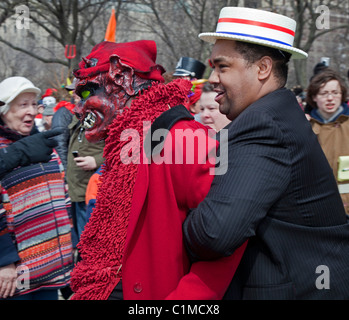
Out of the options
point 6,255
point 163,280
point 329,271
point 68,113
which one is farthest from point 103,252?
point 68,113

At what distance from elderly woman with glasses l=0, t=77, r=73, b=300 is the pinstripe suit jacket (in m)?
1.96

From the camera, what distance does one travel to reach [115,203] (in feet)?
6.70

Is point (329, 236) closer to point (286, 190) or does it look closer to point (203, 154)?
point (286, 190)

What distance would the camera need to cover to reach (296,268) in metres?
1.83

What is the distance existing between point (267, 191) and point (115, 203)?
69cm

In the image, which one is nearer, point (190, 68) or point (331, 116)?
point (331, 116)

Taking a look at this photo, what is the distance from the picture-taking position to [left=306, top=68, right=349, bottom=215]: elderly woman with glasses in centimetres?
448

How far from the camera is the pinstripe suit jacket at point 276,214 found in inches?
65.8

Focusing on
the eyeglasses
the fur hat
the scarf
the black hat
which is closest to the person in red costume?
the scarf

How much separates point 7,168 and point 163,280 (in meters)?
1.90

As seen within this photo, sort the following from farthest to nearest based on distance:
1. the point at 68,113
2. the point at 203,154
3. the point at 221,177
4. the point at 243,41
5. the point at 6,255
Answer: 1. the point at 68,113
2. the point at 6,255
3. the point at 243,41
4. the point at 203,154
5. the point at 221,177

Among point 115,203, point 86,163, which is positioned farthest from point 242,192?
point 86,163

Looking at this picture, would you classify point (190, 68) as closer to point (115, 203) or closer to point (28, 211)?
point (28, 211)

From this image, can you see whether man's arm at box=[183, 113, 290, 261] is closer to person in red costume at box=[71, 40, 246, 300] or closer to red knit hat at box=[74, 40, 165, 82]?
person in red costume at box=[71, 40, 246, 300]
